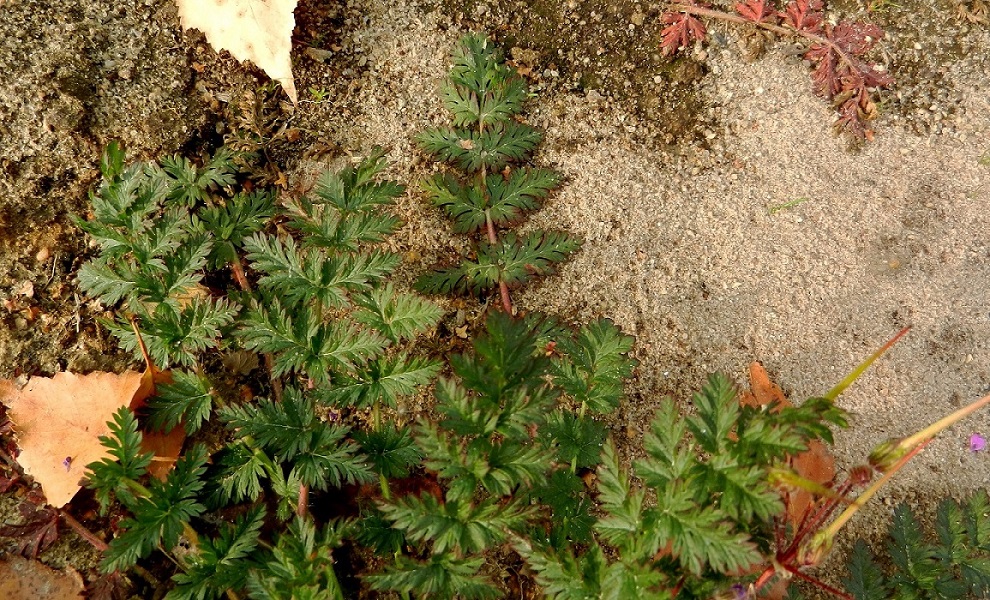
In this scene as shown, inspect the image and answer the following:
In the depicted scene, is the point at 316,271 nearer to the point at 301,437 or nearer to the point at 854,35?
the point at 301,437

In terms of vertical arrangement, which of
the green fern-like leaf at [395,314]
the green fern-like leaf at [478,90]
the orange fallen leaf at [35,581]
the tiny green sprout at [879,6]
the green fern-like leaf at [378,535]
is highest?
the tiny green sprout at [879,6]

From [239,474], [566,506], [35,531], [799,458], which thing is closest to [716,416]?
[566,506]

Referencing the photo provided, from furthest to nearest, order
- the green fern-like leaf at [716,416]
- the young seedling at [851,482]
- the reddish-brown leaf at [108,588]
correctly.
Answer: the reddish-brown leaf at [108,588] < the green fern-like leaf at [716,416] < the young seedling at [851,482]

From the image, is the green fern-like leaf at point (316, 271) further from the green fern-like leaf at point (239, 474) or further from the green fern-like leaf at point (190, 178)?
the green fern-like leaf at point (239, 474)

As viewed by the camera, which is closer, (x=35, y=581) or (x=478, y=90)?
(x=35, y=581)

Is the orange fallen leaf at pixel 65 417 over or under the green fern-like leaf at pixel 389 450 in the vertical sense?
under

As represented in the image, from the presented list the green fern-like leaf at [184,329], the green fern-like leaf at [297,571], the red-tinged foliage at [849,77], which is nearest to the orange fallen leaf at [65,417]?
the green fern-like leaf at [184,329]

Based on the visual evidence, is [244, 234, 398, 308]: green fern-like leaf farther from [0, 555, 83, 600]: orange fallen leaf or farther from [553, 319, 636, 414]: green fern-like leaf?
[0, 555, 83, 600]: orange fallen leaf
